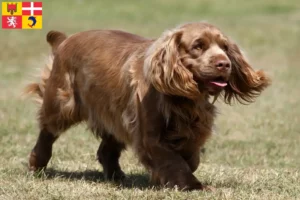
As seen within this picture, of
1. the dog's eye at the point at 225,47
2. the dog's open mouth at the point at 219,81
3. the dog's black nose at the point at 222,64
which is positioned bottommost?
the dog's open mouth at the point at 219,81

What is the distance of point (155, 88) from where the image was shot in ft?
18.2

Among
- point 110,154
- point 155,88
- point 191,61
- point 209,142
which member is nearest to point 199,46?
point 191,61

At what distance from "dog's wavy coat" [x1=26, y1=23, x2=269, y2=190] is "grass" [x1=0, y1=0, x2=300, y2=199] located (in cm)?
34

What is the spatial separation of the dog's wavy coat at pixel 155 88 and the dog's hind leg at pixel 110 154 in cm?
4

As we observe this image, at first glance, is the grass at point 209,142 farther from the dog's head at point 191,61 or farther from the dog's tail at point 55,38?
the dog's head at point 191,61

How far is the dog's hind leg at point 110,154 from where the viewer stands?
695cm

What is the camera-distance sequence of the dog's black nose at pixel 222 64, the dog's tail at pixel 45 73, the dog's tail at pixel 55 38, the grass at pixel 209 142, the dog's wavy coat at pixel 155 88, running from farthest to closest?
the dog's tail at pixel 55 38
the dog's tail at pixel 45 73
the grass at pixel 209 142
the dog's wavy coat at pixel 155 88
the dog's black nose at pixel 222 64

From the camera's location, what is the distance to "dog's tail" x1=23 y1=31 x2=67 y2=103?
733 cm

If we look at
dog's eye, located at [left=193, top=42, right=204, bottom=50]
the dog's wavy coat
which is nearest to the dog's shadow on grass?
the dog's wavy coat

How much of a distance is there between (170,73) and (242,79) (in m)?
0.83

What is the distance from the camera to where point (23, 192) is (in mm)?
5516

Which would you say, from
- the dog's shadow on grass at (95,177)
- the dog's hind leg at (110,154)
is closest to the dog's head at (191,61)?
the dog's shadow on grass at (95,177)

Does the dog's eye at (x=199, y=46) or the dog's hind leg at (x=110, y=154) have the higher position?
the dog's eye at (x=199, y=46)

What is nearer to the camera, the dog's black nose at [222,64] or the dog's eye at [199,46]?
the dog's black nose at [222,64]
